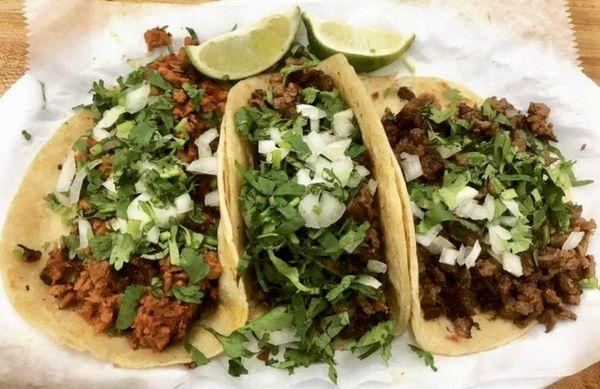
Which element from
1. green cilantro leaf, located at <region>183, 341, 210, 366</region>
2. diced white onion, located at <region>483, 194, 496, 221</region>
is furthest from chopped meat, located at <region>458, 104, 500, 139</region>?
green cilantro leaf, located at <region>183, 341, 210, 366</region>

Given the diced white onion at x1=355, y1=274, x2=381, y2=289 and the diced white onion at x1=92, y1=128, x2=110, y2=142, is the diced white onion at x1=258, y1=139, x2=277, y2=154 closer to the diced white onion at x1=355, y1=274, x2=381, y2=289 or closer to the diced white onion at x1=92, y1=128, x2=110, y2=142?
the diced white onion at x1=355, y1=274, x2=381, y2=289

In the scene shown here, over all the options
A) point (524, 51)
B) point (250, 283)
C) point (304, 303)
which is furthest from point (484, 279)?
point (524, 51)

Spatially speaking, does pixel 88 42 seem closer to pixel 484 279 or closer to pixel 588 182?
pixel 484 279

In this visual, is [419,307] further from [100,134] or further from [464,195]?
[100,134]

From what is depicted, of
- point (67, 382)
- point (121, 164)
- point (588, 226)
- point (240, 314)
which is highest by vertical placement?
point (121, 164)

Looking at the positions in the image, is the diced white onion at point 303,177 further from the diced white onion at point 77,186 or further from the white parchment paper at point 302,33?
the diced white onion at point 77,186

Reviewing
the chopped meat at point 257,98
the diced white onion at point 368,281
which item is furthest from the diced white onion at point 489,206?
the chopped meat at point 257,98

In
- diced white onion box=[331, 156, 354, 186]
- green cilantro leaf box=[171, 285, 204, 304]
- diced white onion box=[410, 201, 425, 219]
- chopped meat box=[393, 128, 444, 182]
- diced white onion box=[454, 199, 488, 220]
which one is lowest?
green cilantro leaf box=[171, 285, 204, 304]

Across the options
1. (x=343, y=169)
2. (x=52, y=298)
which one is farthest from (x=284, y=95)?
(x=52, y=298)
